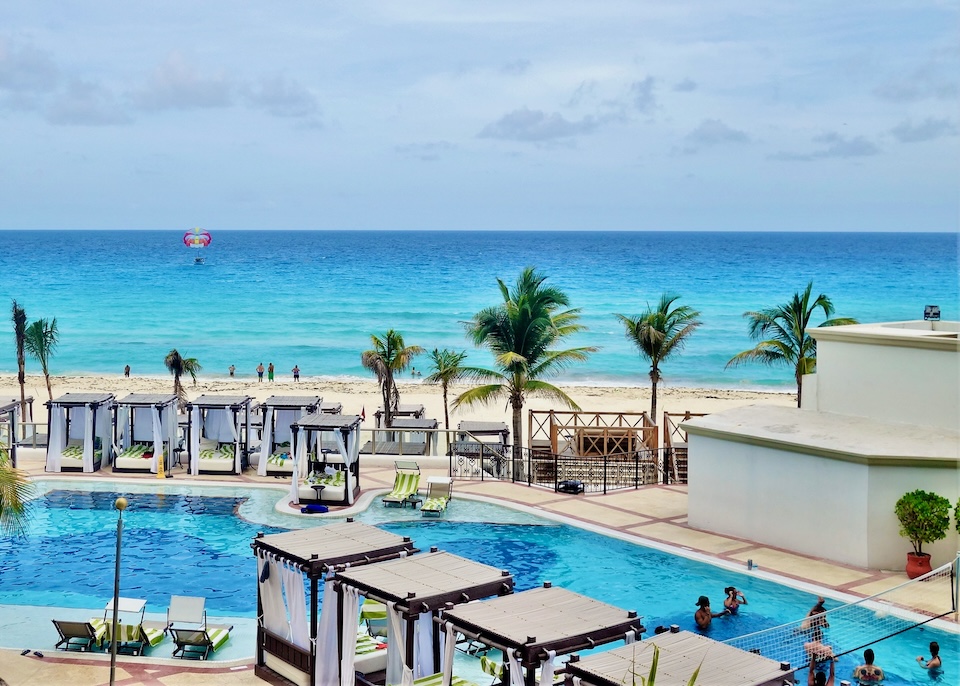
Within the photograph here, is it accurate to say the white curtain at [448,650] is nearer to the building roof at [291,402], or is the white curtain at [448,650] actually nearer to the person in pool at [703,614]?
the person in pool at [703,614]

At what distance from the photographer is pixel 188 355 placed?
79.7 metres

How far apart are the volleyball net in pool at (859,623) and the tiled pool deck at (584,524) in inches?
30.8

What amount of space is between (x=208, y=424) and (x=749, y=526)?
16411mm

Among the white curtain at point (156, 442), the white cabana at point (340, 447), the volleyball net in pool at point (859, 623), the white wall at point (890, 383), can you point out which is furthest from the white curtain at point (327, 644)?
the white curtain at point (156, 442)

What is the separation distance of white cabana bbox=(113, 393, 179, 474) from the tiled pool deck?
48 centimetres

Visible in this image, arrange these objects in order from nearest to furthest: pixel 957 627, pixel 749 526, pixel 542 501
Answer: pixel 957 627 → pixel 749 526 → pixel 542 501

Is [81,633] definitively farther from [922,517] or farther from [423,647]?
[922,517]

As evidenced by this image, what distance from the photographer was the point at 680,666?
1096 cm

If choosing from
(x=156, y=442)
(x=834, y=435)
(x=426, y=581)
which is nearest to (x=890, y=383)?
(x=834, y=435)

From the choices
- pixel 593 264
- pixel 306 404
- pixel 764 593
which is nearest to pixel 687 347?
pixel 306 404

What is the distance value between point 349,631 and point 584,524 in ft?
Answer: 37.0

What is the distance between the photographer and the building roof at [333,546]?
14.5 meters

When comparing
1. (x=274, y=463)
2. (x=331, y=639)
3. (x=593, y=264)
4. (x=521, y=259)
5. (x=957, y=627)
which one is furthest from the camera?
(x=521, y=259)

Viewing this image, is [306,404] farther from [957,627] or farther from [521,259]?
[521,259]
